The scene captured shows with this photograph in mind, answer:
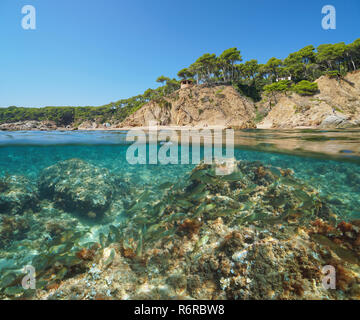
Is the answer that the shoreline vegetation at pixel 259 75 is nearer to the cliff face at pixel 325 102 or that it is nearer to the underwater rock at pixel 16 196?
the cliff face at pixel 325 102

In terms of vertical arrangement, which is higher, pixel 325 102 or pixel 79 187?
pixel 325 102

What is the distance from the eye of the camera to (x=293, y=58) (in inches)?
1671

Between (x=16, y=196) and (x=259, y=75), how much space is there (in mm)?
56373

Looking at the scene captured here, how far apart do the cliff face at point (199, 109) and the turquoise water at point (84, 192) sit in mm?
26952

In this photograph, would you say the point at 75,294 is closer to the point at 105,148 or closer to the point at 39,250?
the point at 39,250

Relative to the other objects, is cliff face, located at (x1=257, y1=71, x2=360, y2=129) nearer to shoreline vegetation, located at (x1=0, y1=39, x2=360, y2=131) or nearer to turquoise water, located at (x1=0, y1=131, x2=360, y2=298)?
shoreline vegetation, located at (x1=0, y1=39, x2=360, y2=131)

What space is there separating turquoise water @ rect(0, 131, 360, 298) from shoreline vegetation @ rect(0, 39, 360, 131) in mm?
28888

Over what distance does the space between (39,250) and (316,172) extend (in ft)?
46.6

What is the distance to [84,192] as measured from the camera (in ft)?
20.4

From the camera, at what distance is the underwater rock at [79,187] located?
20.2 ft

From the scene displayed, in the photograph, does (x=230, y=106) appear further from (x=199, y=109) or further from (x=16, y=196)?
(x=16, y=196)

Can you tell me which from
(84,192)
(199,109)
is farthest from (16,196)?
(199,109)

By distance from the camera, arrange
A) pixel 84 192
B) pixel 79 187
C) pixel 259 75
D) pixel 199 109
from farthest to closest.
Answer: pixel 259 75 → pixel 199 109 → pixel 79 187 → pixel 84 192

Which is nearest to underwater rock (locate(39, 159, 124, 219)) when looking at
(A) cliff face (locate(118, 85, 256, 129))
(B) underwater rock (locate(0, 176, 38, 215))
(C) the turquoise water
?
(C) the turquoise water
